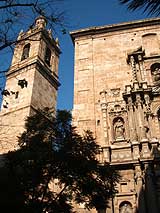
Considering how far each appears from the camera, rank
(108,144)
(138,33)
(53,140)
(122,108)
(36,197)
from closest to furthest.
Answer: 1. (36,197)
2. (53,140)
3. (108,144)
4. (122,108)
5. (138,33)

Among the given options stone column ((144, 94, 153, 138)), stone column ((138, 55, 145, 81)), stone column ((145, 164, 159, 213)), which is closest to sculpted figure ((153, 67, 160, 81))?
stone column ((138, 55, 145, 81))

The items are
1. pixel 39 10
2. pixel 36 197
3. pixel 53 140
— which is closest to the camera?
pixel 39 10

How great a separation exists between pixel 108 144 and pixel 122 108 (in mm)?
2094

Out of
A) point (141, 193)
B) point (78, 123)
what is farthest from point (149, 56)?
point (141, 193)

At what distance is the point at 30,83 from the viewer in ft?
77.9

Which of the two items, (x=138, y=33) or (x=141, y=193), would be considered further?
(x=138, y=33)

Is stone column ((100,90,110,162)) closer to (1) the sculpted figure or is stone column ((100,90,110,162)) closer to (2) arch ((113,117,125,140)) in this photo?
(2) arch ((113,117,125,140))

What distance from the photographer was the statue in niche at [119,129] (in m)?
14.7

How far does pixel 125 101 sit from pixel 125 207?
16.8ft

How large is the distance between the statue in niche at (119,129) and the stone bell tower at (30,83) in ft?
24.8

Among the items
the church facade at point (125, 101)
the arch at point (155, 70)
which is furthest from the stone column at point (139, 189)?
the arch at point (155, 70)

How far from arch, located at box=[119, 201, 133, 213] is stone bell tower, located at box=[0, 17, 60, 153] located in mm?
9299

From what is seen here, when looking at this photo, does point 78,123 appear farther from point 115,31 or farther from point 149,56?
point 115,31

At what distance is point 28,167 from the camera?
383 inches
